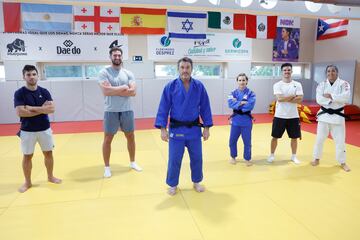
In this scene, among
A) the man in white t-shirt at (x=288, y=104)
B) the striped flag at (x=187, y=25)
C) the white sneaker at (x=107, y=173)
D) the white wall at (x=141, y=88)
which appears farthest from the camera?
the striped flag at (x=187, y=25)

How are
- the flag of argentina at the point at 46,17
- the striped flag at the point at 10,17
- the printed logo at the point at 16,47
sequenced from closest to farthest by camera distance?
1. the striped flag at the point at 10,17
2. the flag of argentina at the point at 46,17
3. the printed logo at the point at 16,47

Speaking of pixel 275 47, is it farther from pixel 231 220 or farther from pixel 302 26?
pixel 231 220

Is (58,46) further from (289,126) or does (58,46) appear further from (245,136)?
(289,126)

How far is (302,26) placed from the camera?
9641 mm

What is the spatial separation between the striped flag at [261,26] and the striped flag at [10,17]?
280 inches

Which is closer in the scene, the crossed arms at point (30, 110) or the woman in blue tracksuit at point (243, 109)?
the crossed arms at point (30, 110)

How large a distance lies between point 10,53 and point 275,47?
28.6 ft

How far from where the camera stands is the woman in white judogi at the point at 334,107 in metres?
3.61

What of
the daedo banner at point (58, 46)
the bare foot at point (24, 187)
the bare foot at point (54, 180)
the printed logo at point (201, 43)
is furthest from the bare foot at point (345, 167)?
the daedo banner at point (58, 46)

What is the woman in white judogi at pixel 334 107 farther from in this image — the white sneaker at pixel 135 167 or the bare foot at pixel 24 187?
the bare foot at pixel 24 187

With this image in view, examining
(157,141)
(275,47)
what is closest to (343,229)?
(157,141)

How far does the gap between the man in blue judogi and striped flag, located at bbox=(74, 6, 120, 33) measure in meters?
5.89

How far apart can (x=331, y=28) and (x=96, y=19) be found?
318 inches

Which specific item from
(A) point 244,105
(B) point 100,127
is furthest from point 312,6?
(B) point 100,127
